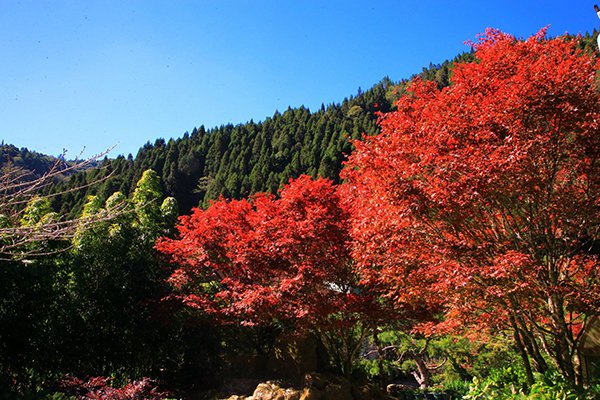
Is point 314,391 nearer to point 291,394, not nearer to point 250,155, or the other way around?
point 291,394

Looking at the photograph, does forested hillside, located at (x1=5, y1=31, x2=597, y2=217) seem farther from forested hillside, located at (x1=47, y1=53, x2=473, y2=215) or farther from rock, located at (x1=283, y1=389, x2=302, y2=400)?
rock, located at (x1=283, y1=389, x2=302, y2=400)

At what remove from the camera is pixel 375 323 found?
807 centimetres

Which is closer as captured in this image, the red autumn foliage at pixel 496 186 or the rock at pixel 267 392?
the red autumn foliage at pixel 496 186

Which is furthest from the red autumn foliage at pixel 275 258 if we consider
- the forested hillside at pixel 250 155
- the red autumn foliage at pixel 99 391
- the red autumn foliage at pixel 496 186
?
the forested hillside at pixel 250 155

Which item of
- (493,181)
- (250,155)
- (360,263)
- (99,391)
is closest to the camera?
(493,181)

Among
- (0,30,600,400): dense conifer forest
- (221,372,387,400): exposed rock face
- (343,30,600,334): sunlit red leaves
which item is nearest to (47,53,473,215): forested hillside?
(0,30,600,400): dense conifer forest

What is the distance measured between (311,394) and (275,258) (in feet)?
8.36

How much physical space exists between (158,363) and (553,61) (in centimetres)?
989

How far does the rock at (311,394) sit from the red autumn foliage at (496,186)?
8.53 ft

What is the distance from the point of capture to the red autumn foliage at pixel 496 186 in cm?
476

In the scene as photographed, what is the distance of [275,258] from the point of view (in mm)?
7840

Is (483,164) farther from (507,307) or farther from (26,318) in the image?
(26,318)

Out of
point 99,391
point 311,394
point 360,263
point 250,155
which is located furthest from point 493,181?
point 250,155

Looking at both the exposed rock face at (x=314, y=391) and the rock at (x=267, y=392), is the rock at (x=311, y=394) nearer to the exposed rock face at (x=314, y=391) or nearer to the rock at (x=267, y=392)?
the exposed rock face at (x=314, y=391)
